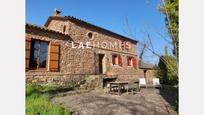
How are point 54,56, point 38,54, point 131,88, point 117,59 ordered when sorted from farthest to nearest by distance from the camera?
point 117,59 → point 131,88 → point 54,56 → point 38,54

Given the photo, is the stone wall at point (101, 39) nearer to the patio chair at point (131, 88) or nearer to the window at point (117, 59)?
the window at point (117, 59)

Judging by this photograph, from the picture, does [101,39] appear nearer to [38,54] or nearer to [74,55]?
[74,55]

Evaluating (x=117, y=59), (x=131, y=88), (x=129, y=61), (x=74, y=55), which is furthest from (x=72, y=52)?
(x=129, y=61)

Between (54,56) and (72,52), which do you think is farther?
(72,52)

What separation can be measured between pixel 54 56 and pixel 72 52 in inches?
63.4

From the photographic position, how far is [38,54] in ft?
35.3

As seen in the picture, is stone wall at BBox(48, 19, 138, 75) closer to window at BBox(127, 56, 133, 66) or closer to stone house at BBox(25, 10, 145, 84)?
stone house at BBox(25, 10, 145, 84)

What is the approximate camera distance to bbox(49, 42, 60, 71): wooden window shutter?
36.4 feet

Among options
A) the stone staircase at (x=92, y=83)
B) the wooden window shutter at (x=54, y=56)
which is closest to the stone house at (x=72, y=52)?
the wooden window shutter at (x=54, y=56)

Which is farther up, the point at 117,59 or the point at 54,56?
the point at 54,56

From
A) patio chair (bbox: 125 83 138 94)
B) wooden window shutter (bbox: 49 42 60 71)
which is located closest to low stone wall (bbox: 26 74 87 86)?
wooden window shutter (bbox: 49 42 60 71)
